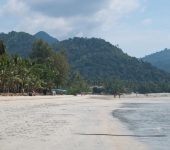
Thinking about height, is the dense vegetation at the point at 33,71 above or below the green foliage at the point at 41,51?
below

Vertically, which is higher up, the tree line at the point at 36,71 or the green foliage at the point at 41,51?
the green foliage at the point at 41,51

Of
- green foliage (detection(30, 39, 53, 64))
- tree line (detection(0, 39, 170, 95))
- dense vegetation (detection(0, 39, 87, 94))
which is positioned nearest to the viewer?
dense vegetation (detection(0, 39, 87, 94))

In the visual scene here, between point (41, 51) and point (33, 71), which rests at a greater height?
point (41, 51)

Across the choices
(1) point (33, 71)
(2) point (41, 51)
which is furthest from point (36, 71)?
(2) point (41, 51)

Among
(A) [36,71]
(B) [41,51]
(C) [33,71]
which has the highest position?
(B) [41,51]

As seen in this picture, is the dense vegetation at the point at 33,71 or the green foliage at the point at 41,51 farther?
the green foliage at the point at 41,51

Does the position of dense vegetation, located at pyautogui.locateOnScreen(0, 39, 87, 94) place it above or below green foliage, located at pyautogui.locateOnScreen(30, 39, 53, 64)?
below

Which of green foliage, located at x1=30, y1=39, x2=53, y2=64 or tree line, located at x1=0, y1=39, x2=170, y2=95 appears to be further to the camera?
green foliage, located at x1=30, y1=39, x2=53, y2=64

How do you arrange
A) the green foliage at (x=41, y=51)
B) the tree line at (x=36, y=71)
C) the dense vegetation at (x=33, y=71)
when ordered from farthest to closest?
the green foliage at (x=41, y=51), the tree line at (x=36, y=71), the dense vegetation at (x=33, y=71)

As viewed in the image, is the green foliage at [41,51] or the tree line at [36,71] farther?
the green foliage at [41,51]

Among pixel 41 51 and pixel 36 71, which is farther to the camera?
pixel 41 51

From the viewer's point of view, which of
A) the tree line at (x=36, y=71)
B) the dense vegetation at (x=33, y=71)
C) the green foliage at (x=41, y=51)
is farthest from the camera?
the green foliage at (x=41, y=51)

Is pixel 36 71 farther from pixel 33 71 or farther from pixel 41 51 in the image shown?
pixel 41 51

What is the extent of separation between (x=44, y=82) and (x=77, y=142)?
228ft
